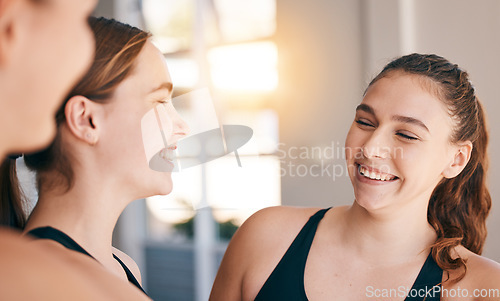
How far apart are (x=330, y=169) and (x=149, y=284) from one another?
208cm

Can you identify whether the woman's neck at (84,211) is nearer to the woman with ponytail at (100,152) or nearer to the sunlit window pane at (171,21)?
the woman with ponytail at (100,152)

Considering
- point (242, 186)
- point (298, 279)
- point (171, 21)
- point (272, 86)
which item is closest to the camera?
point (298, 279)

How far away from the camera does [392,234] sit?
1131 millimetres

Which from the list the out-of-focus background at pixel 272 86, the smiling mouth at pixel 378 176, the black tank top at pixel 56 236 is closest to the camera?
the black tank top at pixel 56 236

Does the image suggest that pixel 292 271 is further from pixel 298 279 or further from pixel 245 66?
pixel 245 66

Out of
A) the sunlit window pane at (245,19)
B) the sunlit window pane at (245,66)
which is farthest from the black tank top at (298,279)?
the sunlit window pane at (245,19)

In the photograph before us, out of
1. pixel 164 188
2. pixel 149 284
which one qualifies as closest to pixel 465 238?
pixel 164 188

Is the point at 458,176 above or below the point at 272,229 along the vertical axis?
above

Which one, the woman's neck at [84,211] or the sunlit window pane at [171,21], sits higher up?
the sunlit window pane at [171,21]

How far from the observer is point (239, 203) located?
3191mm

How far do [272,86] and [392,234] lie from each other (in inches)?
77.9

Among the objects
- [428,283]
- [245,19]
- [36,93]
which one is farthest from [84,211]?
[245,19]

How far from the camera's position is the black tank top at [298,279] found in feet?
3.48

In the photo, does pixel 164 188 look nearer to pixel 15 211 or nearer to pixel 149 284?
pixel 15 211
